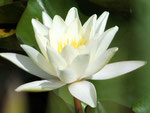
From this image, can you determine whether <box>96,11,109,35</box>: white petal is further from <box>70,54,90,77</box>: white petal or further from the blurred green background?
<box>70,54,90,77</box>: white petal

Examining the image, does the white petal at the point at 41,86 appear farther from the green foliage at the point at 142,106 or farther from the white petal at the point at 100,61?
the green foliage at the point at 142,106

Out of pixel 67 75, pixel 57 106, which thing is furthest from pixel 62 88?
pixel 67 75

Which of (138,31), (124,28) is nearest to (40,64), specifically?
(138,31)

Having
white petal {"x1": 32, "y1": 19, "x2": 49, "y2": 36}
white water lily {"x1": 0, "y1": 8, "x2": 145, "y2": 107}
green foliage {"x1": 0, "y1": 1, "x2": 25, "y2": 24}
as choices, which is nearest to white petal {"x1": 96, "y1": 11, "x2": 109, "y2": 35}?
white water lily {"x1": 0, "y1": 8, "x2": 145, "y2": 107}

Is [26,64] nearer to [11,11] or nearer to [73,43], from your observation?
[73,43]

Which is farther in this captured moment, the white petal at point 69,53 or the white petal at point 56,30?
the white petal at point 56,30

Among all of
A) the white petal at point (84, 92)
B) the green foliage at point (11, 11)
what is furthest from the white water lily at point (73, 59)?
the green foliage at point (11, 11)
